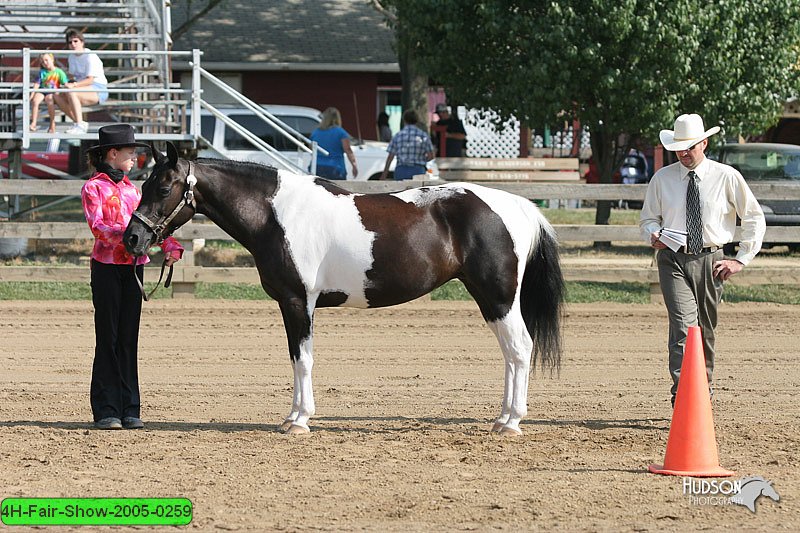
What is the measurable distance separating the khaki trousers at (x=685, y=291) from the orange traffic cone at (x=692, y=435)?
3.20 feet

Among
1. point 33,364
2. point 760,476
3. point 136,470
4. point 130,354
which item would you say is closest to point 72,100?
point 33,364

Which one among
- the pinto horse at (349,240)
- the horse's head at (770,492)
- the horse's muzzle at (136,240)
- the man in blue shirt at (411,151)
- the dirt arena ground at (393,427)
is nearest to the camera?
the dirt arena ground at (393,427)

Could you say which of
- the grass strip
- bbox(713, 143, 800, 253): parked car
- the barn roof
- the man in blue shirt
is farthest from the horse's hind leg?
the barn roof

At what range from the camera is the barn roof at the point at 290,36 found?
100 ft

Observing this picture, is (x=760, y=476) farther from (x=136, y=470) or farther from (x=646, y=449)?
(x=136, y=470)

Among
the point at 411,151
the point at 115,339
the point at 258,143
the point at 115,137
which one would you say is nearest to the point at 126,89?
the point at 258,143

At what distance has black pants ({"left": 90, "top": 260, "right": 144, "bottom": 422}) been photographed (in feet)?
24.9

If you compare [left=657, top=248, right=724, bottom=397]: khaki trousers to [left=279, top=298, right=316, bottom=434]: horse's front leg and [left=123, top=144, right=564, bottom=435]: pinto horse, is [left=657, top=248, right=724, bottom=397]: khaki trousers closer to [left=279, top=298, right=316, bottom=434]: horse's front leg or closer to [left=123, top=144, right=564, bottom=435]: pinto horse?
[left=123, top=144, right=564, bottom=435]: pinto horse

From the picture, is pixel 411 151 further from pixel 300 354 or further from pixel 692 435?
pixel 692 435

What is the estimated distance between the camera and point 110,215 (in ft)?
24.4

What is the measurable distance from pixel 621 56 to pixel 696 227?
10873mm

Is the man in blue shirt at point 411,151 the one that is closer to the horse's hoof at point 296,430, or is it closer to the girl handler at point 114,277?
the girl handler at point 114,277

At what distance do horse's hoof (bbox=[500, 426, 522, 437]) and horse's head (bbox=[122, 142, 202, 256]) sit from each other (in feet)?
7.93
